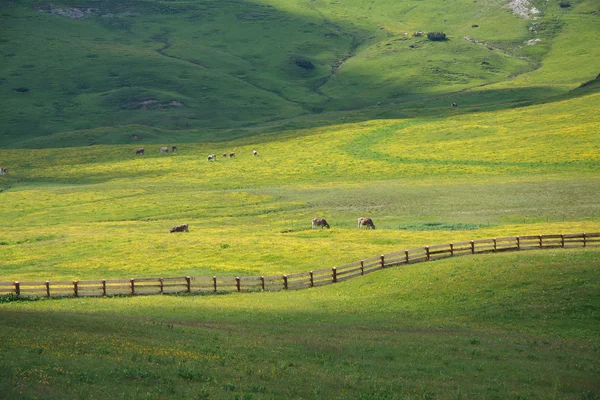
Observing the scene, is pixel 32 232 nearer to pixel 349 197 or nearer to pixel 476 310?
pixel 349 197

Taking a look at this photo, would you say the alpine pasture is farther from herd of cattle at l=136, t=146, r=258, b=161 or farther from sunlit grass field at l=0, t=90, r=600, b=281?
herd of cattle at l=136, t=146, r=258, b=161

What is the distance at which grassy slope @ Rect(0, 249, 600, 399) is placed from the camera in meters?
20.5

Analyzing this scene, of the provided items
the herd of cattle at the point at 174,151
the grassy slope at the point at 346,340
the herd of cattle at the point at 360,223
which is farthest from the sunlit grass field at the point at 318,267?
the herd of cattle at the point at 174,151

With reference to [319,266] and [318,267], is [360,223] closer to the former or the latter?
[319,266]

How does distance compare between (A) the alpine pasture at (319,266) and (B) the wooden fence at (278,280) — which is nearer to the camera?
(A) the alpine pasture at (319,266)

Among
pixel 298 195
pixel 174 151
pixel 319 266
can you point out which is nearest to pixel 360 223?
pixel 319 266

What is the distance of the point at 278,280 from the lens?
155 feet

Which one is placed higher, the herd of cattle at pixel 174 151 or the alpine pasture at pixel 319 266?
the herd of cattle at pixel 174 151

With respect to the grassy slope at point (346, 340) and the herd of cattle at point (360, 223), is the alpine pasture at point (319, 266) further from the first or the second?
the herd of cattle at point (360, 223)

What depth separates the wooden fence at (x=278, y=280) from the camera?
44531mm

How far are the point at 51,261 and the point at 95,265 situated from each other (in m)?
4.74

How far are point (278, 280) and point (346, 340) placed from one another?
1852cm

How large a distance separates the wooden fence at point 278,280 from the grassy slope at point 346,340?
5.27 ft

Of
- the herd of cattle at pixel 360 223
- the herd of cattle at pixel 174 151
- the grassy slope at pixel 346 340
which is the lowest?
the grassy slope at pixel 346 340
